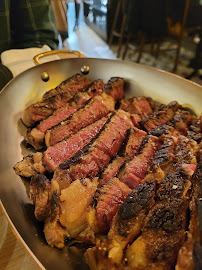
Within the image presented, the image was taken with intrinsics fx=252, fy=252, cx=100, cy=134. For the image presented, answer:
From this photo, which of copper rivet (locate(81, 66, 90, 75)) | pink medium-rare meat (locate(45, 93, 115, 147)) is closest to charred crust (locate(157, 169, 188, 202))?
pink medium-rare meat (locate(45, 93, 115, 147))

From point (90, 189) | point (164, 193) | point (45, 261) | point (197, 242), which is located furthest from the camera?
point (90, 189)

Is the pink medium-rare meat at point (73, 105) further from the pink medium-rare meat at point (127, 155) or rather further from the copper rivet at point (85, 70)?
the pink medium-rare meat at point (127, 155)

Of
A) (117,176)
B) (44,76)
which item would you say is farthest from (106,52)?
(117,176)

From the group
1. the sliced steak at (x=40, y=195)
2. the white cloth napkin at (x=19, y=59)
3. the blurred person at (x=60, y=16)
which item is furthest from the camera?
the blurred person at (x=60, y=16)

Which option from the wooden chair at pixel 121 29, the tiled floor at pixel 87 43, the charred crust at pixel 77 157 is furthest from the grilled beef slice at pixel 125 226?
the wooden chair at pixel 121 29

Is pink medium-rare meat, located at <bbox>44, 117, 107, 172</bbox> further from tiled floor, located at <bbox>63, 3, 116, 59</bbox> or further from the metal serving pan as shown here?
tiled floor, located at <bbox>63, 3, 116, 59</bbox>

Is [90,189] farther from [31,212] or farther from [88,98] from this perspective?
[88,98]

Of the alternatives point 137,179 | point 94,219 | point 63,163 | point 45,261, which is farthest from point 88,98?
point 45,261
